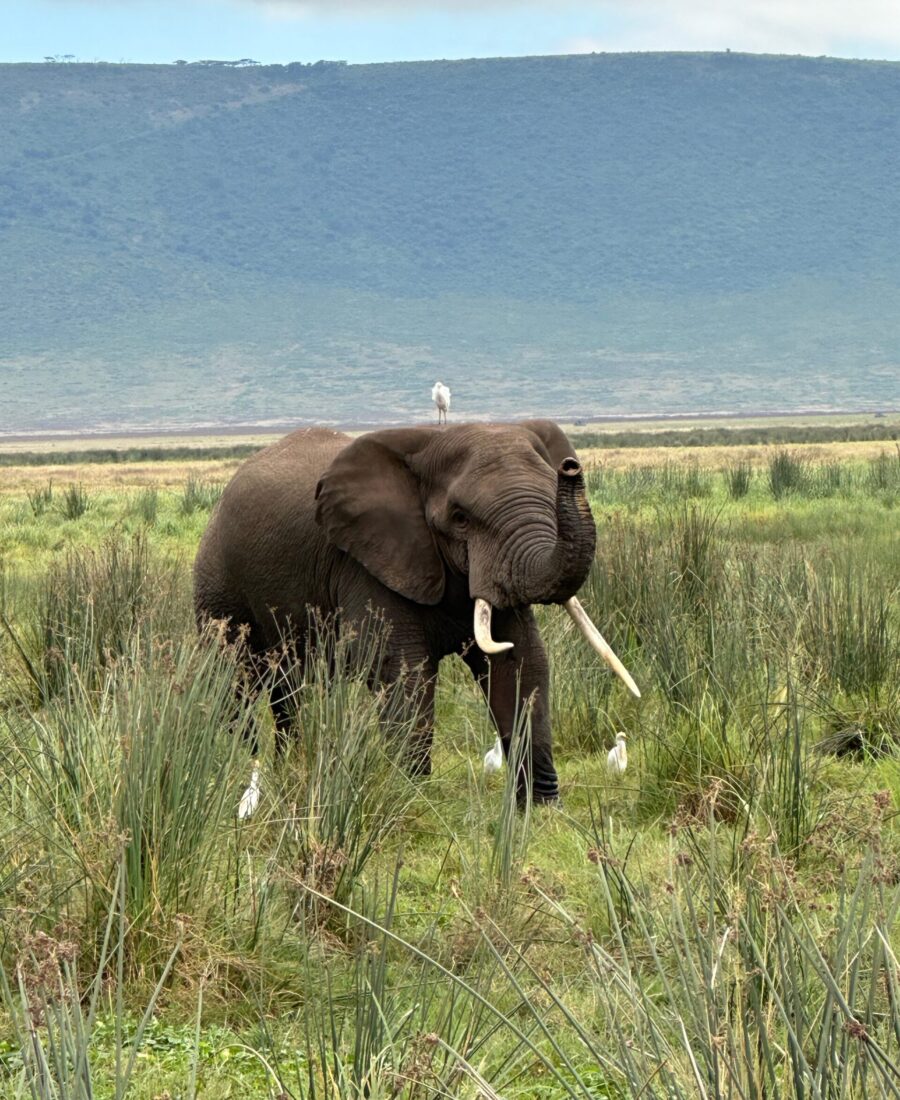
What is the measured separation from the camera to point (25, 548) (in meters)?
17.7

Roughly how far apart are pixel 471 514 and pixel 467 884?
2117 mm

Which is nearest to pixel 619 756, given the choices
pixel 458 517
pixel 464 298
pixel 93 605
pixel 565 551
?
pixel 565 551

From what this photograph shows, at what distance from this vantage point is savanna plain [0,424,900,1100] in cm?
291

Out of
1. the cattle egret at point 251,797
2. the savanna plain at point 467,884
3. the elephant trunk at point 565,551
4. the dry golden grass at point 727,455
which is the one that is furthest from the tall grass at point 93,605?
the dry golden grass at point 727,455

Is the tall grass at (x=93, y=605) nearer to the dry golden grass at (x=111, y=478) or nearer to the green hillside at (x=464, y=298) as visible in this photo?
the dry golden grass at (x=111, y=478)

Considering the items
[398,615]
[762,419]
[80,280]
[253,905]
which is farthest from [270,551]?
[80,280]

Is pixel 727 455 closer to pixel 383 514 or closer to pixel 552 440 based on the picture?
pixel 552 440

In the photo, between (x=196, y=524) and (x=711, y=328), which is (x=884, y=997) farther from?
(x=711, y=328)

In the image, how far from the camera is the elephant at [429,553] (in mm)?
6246

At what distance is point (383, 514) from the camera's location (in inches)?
275

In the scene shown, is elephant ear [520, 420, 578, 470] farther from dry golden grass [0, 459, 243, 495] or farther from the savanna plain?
dry golden grass [0, 459, 243, 495]

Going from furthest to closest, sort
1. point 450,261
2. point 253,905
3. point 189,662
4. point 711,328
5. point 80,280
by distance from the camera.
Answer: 1. point 450,261
2. point 80,280
3. point 711,328
4. point 189,662
5. point 253,905

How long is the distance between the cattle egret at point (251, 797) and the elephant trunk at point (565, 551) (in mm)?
1251

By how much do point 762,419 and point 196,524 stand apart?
9175 centimetres
